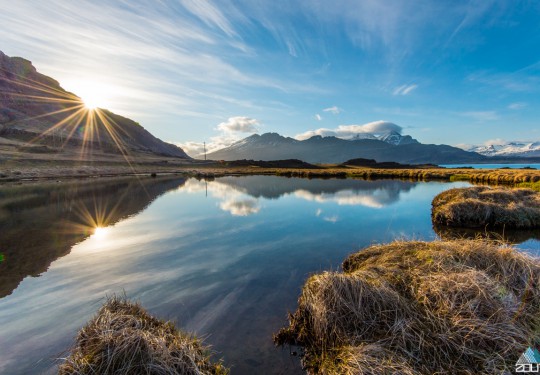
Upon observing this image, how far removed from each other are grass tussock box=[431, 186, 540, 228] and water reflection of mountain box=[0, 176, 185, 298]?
→ 2867 cm

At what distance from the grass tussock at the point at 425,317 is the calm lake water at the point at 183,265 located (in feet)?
4.23

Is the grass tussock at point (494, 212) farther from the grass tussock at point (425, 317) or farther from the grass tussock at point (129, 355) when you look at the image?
the grass tussock at point (129, 355)

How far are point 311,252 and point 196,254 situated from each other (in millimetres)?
6952

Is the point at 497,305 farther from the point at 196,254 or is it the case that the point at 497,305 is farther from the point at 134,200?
the point at 134,200

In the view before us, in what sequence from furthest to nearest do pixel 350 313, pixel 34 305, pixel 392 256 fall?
pixel 392 256
pixel 34 305
pixel 350 313

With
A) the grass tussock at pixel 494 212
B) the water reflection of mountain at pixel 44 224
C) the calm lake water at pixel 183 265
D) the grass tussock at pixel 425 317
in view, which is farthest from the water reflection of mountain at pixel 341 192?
the grass tussock at pixel 425 317

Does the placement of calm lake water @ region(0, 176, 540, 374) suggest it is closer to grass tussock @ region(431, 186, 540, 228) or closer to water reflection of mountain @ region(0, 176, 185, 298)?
water reflection of mountain @ region(0, 176, 185, 298)

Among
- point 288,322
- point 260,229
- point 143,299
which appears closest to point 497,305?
point 288,322

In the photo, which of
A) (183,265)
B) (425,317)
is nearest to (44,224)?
(183,265)

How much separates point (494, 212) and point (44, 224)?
38798mm

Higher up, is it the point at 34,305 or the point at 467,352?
the point at 467,352

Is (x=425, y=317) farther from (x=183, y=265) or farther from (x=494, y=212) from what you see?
(x=494, y=212)

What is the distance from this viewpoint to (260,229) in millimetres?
21781

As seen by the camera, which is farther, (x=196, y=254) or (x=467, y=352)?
(x=196, y=254)
